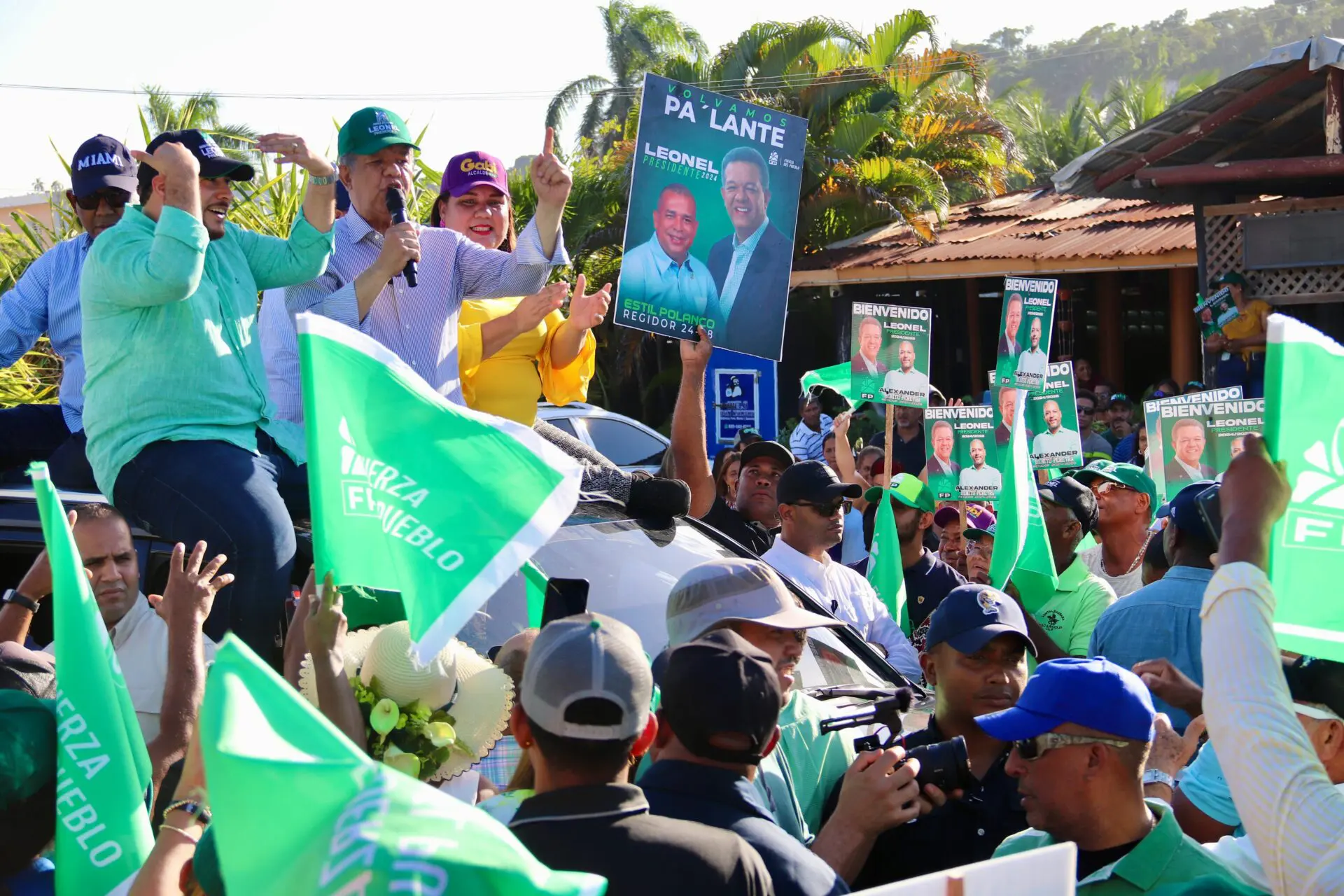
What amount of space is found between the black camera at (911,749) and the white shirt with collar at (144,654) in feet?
5.52

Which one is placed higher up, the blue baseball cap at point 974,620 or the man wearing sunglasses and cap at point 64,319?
the man wearing sunglasses and cap at point 64,319

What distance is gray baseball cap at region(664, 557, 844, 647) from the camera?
369 cm

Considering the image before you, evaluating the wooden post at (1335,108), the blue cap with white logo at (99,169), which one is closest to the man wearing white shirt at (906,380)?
the wooden post at (1335,108)

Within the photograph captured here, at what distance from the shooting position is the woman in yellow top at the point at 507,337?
5066mm

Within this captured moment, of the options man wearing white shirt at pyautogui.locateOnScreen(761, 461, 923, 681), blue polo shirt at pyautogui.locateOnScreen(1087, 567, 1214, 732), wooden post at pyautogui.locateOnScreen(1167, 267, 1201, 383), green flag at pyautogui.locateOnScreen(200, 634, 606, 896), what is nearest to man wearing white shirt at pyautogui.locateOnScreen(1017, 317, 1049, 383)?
man wearing white shirt at pyautogui.locateOnScreen(761, 461, 923, 681)

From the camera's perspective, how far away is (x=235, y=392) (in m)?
4.17

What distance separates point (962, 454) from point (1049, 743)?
17.9 ft

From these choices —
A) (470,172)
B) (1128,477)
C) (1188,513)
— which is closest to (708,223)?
(470,172)

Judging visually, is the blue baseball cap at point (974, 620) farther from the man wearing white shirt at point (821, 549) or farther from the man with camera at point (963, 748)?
the man wearing white shirt at point (821, 549)

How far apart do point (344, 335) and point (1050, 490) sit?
13.2 ft

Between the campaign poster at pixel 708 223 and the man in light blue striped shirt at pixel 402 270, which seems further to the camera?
the campaign poster at pixel 708 223

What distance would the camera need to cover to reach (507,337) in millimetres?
5008

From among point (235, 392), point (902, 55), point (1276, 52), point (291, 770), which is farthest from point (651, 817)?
point (902, 55)

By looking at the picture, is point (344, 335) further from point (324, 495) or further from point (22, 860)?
point (22, 860)
